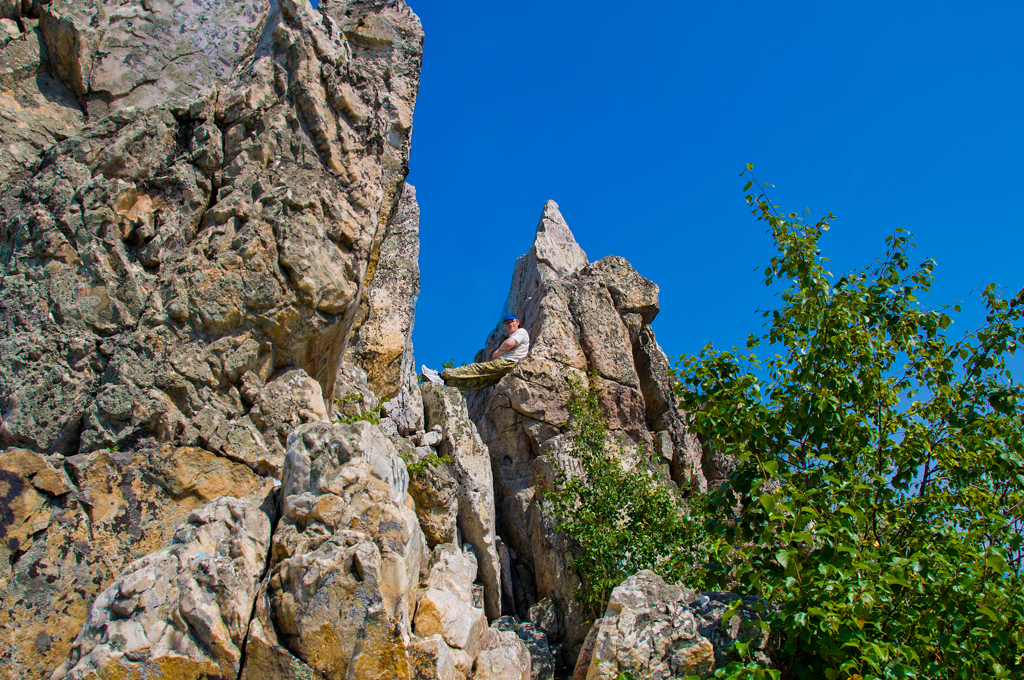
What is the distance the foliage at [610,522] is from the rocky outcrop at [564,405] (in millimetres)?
763

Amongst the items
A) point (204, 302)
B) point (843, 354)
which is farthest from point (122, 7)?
point (843, 354)

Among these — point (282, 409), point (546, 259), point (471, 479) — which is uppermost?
point (546, 259)

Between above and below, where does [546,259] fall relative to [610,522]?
above

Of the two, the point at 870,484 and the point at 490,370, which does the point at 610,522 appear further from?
the point at 870,484

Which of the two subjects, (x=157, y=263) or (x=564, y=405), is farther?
(x=564, y=405)

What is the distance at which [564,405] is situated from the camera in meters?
18.2

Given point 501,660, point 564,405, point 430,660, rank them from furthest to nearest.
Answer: point 564,405
point 501,660
point 430,660

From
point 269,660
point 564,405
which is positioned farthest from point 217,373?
point 564,405

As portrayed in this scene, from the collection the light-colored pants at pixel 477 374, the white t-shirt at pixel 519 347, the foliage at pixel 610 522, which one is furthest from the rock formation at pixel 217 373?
the white t-shirt at pixel 519 347

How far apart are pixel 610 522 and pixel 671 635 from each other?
8.53 meters

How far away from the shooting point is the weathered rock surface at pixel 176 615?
218 inches

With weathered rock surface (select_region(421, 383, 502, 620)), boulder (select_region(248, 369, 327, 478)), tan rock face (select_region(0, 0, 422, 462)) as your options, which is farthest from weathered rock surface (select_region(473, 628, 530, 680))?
tan rock face (select_region(0, 0, 422, 462))

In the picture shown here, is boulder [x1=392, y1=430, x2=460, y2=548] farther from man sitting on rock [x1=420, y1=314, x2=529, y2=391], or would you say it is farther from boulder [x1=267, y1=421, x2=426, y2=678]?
man sitting on rock [x1=420, y1=314, x2=529, y2=391]

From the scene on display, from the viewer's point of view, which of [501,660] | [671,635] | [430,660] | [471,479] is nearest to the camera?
[671,635]
